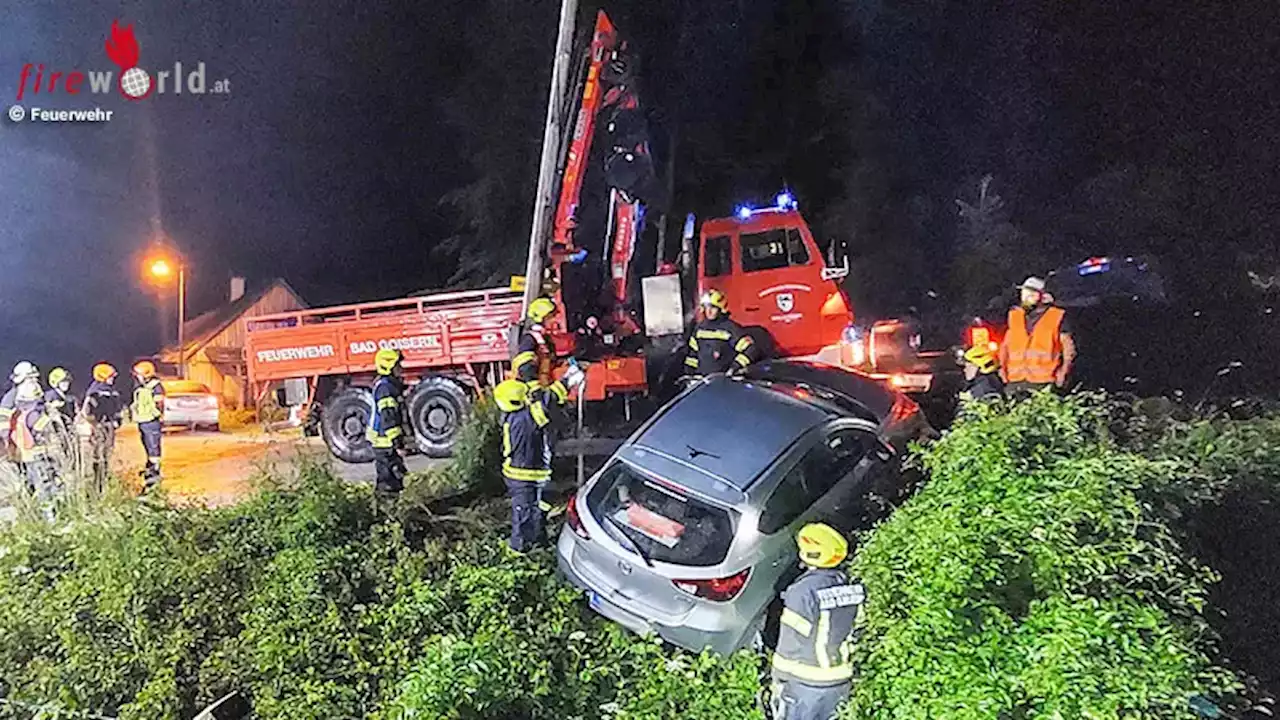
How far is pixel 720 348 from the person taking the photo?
6.26m

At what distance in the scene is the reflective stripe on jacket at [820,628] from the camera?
12.5ft

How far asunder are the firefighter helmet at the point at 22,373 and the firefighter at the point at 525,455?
267 centimetres

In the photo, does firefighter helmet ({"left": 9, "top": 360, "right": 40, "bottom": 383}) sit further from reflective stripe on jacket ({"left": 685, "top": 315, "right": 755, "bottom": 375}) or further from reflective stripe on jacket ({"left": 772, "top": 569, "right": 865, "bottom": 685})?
reflective stripe on jacket ({"left": 772, "top": 569, "right": 865, "bottom": 685})

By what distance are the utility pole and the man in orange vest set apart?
2778mm

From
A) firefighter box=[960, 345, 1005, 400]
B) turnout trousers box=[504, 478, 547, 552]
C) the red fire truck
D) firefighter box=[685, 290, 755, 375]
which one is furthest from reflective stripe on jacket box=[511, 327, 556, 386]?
firefighter box=[960, 345, 1005, 400]

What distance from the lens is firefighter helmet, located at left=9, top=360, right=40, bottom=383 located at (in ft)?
18.7

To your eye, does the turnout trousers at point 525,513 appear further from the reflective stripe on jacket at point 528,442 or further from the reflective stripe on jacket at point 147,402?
the reflective stripe on jacket at point 147,402

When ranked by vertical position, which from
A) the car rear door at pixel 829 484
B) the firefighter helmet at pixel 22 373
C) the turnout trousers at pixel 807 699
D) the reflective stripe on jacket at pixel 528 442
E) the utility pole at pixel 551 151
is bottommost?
the turnout trousers at pixel 807 699

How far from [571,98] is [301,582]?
3216 mm

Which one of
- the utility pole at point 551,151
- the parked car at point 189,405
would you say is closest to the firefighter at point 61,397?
the parked car at point 189,405

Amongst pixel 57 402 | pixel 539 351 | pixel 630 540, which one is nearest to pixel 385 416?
pixel 539 351

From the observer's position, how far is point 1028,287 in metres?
5.80

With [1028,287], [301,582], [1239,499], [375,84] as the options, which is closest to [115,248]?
[375,84]

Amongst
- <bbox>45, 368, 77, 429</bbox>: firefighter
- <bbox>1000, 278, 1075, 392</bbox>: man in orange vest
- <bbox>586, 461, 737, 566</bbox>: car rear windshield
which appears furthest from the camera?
<bbox>45, 368, 77, 429</bbox>: firefighter
